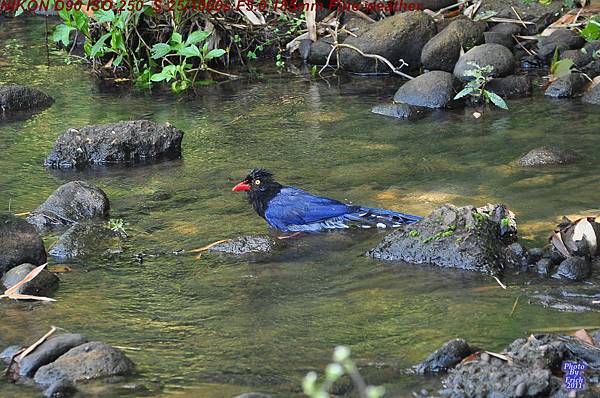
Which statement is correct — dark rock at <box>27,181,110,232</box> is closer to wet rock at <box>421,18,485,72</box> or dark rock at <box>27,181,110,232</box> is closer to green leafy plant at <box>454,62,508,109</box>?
green leafy plant at <box>454,62,508,109</box>

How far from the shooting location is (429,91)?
10.5m

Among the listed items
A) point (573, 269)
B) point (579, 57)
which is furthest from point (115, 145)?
point (579, 57)

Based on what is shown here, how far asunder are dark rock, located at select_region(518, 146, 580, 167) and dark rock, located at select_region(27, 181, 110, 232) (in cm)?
335

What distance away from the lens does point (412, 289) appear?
5.79 metres

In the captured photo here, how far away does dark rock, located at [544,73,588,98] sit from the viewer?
10.5 m

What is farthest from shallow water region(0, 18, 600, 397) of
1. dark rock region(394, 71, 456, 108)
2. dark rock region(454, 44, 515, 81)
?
dark rock region(454, 44, 515, 81)

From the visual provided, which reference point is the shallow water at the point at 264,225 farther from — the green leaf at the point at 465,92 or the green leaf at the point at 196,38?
the green leaf at the point at 196,38

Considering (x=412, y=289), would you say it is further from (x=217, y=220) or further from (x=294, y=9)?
(x=294, y=9)

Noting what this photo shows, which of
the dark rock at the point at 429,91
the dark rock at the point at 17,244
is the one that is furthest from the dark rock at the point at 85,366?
the dark rock at the point at 429,91

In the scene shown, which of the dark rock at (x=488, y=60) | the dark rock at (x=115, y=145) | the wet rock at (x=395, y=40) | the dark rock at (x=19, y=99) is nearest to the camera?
the dark rock at (x=115, y=145)

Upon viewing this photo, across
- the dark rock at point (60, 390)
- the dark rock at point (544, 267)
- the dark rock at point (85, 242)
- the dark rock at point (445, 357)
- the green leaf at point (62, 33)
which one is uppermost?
Result: the green leaf at point (62, 33)

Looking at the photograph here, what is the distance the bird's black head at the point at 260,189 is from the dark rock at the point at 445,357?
2.71 meters

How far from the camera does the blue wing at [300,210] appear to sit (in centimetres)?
695

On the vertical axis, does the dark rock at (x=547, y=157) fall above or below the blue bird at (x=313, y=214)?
above
